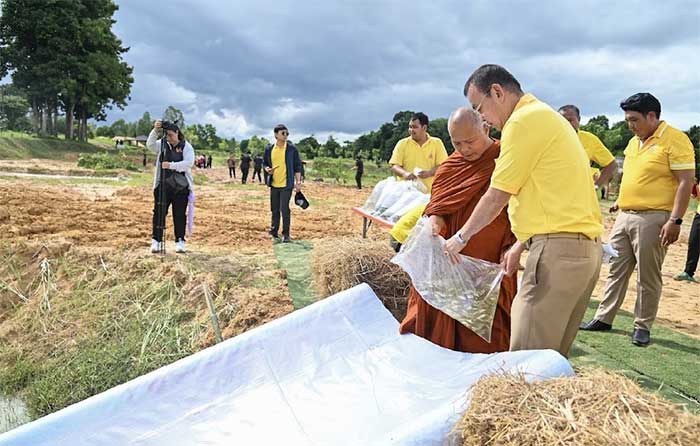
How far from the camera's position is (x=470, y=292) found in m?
2.63

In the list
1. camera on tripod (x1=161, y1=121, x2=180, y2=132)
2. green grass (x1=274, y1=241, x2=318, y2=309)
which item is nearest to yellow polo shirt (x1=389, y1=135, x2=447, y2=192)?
green grass (x1=274, y1=241, x2=318, y2=309)

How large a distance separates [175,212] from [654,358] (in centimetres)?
495

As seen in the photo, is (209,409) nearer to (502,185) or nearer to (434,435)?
(434,435)

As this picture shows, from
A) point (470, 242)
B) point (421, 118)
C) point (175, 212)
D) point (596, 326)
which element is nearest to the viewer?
point (470, 242)

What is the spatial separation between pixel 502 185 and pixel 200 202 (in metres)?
11.6

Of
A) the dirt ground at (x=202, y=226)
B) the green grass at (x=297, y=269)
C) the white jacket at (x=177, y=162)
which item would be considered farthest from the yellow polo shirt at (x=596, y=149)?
the white jacket at (x=177, y=162)

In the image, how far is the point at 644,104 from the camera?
3.61 metres

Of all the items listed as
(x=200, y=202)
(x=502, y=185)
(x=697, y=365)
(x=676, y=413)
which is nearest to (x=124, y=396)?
(x=502, y=185)

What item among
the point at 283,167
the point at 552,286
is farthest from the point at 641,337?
the point at 283,167

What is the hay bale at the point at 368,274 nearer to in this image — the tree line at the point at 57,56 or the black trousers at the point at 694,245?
the black trousers at the point at 694,245

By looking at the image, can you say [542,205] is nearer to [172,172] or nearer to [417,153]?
[417,153]

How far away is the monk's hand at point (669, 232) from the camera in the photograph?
352 cm

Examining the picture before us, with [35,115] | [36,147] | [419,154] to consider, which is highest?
[35,115]

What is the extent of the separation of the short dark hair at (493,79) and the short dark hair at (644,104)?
1974mm
